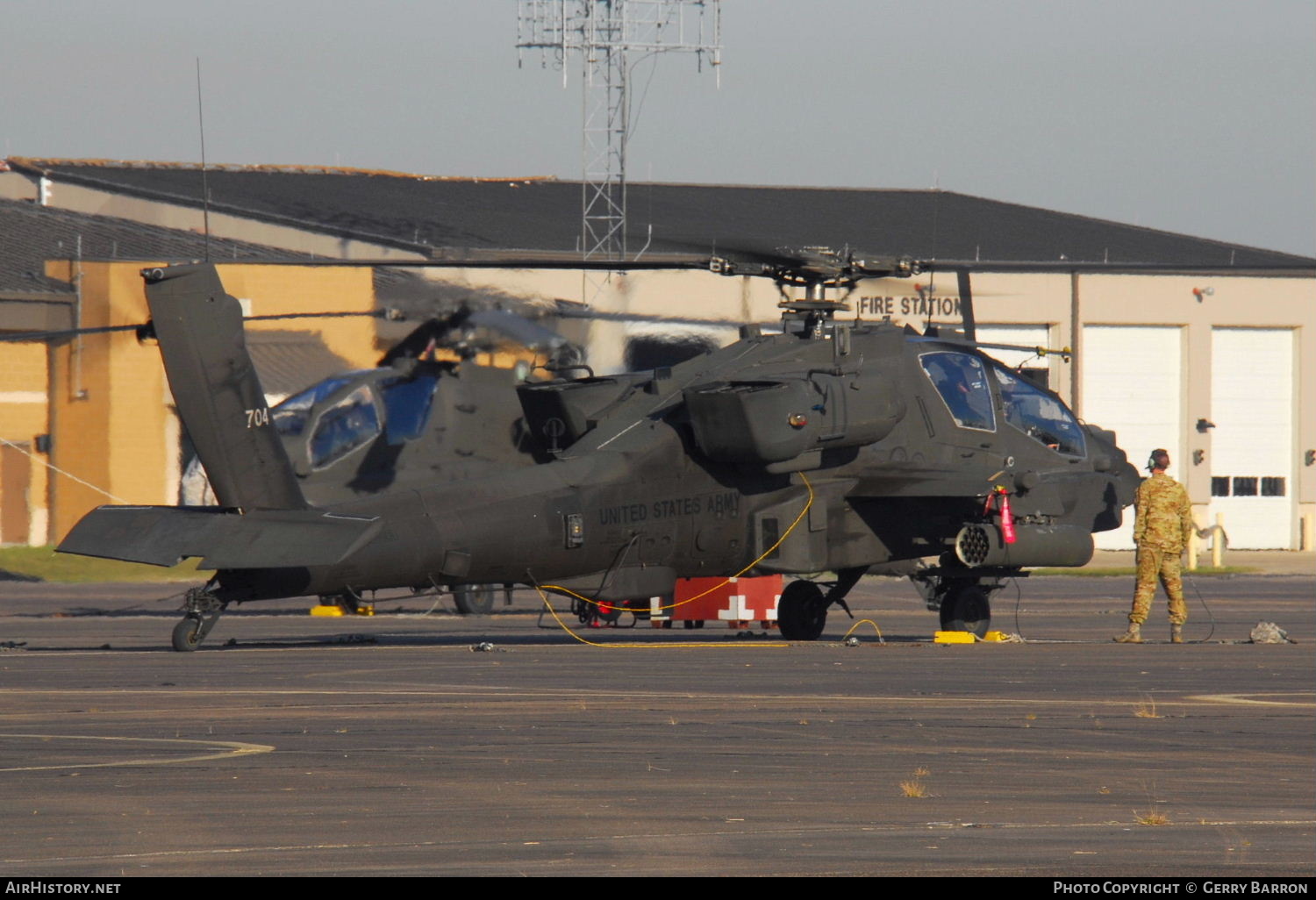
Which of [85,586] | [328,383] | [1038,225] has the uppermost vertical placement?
[1038,225]

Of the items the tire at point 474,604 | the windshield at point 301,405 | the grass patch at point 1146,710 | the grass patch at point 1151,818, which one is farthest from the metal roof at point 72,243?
the grass patch at point 1151,818

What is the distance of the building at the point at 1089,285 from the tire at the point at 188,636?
3312 centimetres

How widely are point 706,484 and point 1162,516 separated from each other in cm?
592

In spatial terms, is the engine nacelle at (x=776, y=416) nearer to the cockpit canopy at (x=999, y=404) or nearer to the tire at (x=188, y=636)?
the cockpit canopy at (x=999, y=404)

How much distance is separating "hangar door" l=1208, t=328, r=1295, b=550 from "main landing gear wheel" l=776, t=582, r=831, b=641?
40774 mm

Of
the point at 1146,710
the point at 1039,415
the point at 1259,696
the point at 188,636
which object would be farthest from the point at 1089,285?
the point at 1146,710

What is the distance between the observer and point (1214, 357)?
200ft

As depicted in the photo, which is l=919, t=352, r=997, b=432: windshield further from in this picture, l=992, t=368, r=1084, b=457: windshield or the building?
the building

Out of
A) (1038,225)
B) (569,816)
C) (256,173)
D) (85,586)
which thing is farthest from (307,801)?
(1038,225)

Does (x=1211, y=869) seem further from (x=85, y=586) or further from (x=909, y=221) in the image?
(x=909, y=221)

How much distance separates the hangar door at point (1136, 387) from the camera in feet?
195

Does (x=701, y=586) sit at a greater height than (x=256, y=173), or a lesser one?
lesser

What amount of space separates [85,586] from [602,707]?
2429 cm

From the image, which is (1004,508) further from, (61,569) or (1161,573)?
(61,569)
